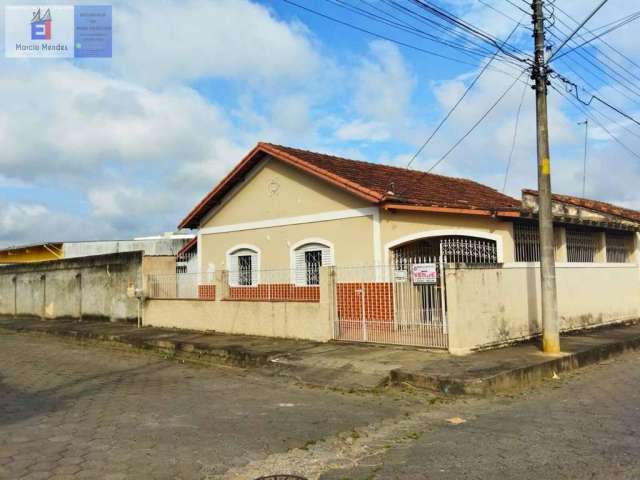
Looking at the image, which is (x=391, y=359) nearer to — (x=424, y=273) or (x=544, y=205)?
(x=424, y=273)

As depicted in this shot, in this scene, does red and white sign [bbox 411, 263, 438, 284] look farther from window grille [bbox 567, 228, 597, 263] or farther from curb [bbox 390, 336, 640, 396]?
window grille [bbox 567, 228, 597, 263]

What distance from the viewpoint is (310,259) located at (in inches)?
577

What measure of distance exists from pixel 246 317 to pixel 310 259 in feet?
7.39

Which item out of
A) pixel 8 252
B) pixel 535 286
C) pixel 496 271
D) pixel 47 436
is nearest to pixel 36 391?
pixel 47 436

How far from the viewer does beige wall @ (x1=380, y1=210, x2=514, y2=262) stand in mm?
12836

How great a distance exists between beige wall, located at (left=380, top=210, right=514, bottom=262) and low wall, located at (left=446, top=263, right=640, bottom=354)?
145 cm

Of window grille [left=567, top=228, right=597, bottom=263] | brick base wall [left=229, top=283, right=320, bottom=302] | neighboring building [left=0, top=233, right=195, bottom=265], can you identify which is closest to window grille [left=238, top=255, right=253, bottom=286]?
brick base wall [left=229, top=283, right=320, bottom=302]

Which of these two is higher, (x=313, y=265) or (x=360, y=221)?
(x=360, y=221)

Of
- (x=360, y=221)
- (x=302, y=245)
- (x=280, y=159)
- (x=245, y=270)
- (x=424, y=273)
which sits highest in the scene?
(x=280, y=159)

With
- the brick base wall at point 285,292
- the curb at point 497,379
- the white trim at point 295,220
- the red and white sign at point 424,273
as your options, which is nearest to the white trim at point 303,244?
the white trim at point 295,220

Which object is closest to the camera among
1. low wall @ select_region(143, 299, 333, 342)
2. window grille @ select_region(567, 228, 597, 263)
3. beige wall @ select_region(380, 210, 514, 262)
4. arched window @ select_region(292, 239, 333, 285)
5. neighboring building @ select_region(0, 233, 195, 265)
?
low wall @ select_region(143, 299, 333, 342)

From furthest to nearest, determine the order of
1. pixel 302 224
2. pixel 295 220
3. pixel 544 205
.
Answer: pixel 295 220 → pixel 302 224 → pixel 544 205

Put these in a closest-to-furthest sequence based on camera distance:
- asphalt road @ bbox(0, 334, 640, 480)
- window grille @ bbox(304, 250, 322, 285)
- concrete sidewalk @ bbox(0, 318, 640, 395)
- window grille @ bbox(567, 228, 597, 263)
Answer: asphalt road @ bbox(0, 334, 640, 480) < concrete sidewalk @ bbox(0, 318, 640, 395) < window grille @ bbox(304, 250, 322, 285) < window grille @ bbox(567, 228, 597, 263)

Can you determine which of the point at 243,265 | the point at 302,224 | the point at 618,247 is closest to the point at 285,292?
the point at 302,224
